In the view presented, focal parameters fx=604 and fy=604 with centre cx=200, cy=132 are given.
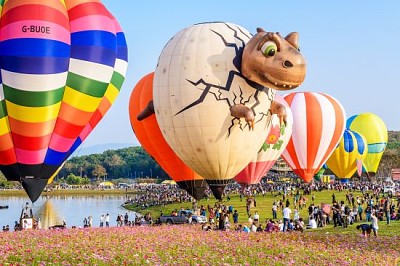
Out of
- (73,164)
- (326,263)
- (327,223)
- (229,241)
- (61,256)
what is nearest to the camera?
(61,256)

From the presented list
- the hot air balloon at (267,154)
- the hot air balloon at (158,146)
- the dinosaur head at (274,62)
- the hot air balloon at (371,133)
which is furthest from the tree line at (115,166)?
the dinosaur head at (274,62)

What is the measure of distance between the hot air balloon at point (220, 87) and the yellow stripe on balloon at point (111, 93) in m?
2.71

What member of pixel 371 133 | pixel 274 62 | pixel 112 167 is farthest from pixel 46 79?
pixel 112 167

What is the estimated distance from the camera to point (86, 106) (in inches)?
822

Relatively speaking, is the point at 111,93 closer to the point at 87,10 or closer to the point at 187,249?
the point at 87,10

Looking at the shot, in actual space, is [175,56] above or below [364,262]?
above

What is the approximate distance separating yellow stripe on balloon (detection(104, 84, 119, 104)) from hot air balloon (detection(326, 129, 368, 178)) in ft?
89.2

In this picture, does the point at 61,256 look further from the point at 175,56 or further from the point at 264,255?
the point at 175,56

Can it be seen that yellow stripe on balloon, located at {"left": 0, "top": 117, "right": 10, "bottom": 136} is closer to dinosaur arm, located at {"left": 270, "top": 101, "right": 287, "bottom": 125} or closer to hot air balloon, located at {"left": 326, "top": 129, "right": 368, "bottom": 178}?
dinosaur arm, located at {"left": 270, "top": 101, "right": 287, "bottom": 125}

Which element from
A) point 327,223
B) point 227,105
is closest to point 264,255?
point 227,105

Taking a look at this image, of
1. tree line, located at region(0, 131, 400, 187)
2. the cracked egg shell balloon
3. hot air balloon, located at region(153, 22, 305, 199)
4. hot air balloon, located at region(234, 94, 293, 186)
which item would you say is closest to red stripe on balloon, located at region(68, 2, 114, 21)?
the cracked egg shell balloon

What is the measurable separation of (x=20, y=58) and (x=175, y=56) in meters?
4.92

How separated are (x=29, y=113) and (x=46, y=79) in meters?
1.24

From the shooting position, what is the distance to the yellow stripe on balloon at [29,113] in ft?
63.9
